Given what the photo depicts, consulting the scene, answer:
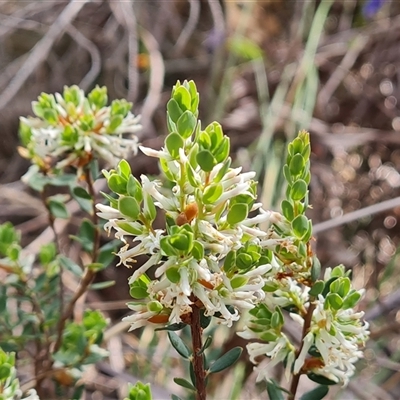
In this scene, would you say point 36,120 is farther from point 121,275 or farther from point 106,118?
point 121,275

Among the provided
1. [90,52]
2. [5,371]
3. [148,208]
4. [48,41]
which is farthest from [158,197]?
[90,52]

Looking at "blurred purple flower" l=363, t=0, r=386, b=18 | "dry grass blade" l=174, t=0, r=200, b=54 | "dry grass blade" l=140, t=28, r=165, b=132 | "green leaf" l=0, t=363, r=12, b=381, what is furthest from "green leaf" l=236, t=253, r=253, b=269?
"blurred purple flower" l=363, t=0, r=386, b=18

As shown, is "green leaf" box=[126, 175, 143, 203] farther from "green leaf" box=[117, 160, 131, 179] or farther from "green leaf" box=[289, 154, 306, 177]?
"green leaf" box=[289, 154, 306, 177]

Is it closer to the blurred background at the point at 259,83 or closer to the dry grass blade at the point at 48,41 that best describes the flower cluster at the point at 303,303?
the blurred background at the point at 259,83

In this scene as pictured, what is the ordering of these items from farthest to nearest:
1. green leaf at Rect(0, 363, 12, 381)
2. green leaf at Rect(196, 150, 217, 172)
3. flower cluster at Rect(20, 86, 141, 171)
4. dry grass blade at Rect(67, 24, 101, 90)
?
dry grass blade at Rect(67, 24, 101, 90) → flower cluster at Rect(20, 86, 141, 171) → green leaf at Rect(0, 363, 12, 381) → green leaf at Rect(196, 150, 217, 172)

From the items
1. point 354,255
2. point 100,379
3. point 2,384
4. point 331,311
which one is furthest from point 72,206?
point 331,311

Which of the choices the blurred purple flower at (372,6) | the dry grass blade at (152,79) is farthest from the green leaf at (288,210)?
the blurred purple flower at (372,6)
